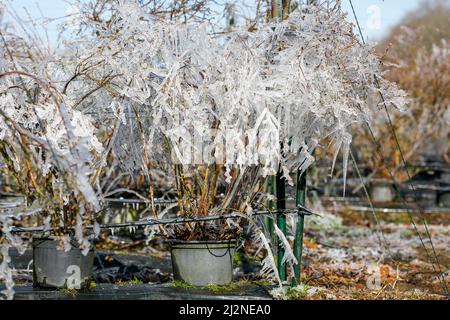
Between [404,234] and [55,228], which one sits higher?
[55,228]

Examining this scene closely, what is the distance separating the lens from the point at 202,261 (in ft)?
14.7

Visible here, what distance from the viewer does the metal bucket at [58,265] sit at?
4.18m

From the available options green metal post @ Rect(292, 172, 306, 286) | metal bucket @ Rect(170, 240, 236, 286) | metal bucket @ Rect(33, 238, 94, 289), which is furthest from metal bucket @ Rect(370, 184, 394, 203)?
metal bucket @ Rect(33, 238, 94, 289)

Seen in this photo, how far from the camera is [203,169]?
4742mm

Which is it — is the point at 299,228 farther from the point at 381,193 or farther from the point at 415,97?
the point at 415,97

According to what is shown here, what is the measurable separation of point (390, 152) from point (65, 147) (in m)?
12.8

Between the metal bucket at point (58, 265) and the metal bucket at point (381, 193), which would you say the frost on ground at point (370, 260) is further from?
the metal bucket at point (381, 193)

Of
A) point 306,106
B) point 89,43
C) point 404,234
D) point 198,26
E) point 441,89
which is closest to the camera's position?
point 306,106

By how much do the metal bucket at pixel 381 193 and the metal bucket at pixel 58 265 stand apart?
11.5m

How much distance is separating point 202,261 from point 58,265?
0.92m

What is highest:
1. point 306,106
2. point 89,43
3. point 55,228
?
point 89,43

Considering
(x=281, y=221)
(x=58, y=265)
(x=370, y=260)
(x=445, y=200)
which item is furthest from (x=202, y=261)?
(x=445, y=200)
